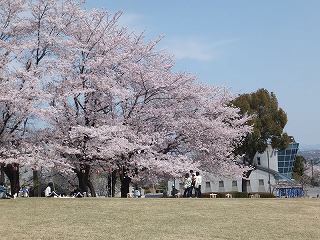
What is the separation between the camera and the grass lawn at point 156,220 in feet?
43.7

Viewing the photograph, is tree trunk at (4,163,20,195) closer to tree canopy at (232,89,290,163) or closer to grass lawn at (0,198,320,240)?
grass lawn at (0,198,320,240)

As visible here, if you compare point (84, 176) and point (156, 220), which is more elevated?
point (84, 176)

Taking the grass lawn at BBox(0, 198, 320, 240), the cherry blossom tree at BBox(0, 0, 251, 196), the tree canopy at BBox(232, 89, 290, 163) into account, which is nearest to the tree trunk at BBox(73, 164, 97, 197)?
the cherry blossom tree at BBox(0, 0, 251, 196)

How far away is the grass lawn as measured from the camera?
13.3 meters

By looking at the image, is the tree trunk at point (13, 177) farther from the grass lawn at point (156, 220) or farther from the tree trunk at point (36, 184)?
the grass lawn at point (156, 220)

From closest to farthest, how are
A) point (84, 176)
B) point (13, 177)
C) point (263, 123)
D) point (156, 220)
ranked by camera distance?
point (156, 220), point (13, 177), point (84, 176), point (263, 123)

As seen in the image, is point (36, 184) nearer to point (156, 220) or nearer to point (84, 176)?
point (84, 176)

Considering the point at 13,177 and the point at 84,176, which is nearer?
the point at 13,177

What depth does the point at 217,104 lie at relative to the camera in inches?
1404

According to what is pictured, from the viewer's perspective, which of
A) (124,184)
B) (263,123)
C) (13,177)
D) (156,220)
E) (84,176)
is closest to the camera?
(156,220)

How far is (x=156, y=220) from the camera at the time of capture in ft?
51.8

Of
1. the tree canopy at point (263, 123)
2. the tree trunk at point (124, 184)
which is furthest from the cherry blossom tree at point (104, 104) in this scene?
the tree canopy at point (263, 123)

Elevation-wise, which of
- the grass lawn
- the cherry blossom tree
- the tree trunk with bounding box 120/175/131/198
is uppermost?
the cherry blossom tree

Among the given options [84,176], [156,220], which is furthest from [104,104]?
[156,220]
